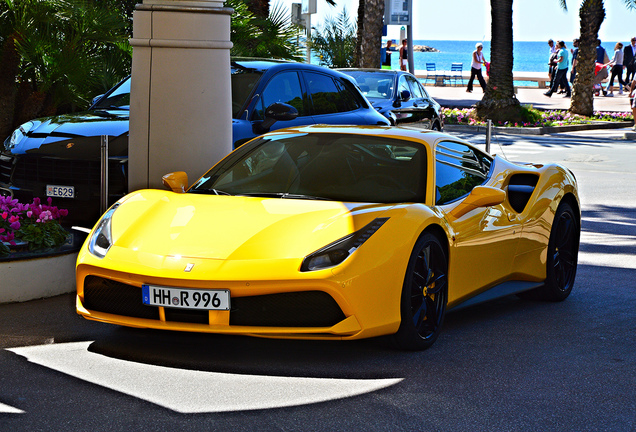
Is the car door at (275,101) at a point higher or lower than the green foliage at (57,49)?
lower

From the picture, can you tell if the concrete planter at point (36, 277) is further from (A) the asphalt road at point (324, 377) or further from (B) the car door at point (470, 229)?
(B) the car door at point (470, 229)

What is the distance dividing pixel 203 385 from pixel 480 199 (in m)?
2.05

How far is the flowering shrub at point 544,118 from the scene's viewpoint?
2400 centimetres

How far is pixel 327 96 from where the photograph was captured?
10070 millimetres

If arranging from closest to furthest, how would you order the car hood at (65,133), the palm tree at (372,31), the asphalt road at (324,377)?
1. the asphalt road at (324,377)
2. the car hood at (65,133)
3. the palm tree at (372,31)

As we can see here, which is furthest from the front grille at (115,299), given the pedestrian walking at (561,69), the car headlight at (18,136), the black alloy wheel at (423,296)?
the pedestrian walking at (561,69)

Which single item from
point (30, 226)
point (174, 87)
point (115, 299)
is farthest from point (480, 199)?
point (30, 226)

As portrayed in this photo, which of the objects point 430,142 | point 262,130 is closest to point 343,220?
point 430,142

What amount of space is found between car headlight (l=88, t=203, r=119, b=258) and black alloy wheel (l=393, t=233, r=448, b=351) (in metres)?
1.53

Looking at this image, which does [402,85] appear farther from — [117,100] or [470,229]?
[470,229]

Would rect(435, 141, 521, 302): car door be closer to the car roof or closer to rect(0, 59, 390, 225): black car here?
the car roof

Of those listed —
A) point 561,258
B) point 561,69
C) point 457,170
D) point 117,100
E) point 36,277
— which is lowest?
point 36,277

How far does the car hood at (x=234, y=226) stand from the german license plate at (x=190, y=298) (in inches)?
7.4

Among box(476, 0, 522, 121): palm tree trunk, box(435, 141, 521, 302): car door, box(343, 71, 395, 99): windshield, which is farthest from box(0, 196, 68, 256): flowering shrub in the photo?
box(476, 0, 522, 121): palm tree trunk
